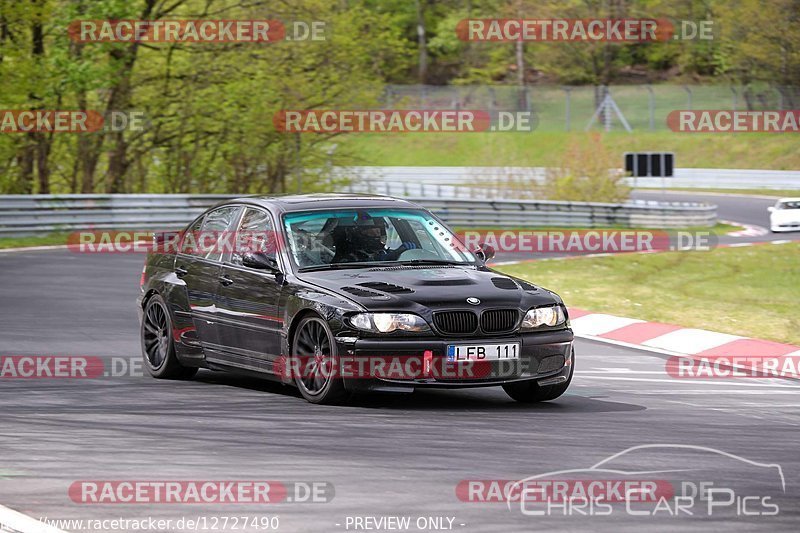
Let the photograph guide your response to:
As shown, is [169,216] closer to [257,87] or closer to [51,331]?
[257,87]

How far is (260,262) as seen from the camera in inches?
413

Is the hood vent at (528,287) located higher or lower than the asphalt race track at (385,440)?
→ higher

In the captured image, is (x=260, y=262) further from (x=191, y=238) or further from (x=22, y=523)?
(x=22, y=523)

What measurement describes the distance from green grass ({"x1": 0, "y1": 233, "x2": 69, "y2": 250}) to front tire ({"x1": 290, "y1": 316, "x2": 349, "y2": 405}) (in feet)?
58.8

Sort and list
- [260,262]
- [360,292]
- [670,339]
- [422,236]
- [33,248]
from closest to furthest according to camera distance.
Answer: [360,292]
[260,262]
[422,236]
[670,339]
[33,248]

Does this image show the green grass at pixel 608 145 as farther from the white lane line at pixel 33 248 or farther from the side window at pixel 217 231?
the side window at pixel 217 231

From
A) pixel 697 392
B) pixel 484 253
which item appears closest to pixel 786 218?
pixel 697 392

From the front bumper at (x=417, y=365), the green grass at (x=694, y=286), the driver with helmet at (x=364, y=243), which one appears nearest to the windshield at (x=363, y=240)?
the driver with helmet at (x=364, y=243)

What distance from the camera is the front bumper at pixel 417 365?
9461mm

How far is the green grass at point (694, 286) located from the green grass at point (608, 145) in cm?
3326

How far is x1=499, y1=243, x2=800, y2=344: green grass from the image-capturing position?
17.2 metres

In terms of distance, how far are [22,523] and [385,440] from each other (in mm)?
2658

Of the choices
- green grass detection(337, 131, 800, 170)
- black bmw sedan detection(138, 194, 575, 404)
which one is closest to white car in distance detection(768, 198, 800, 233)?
green grass detection(337, 131, 800, 170)

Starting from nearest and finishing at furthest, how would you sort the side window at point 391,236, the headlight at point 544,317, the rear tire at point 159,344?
the headlight at point 544,317, the side window at point 391,236, the rear tire at point 159,344
